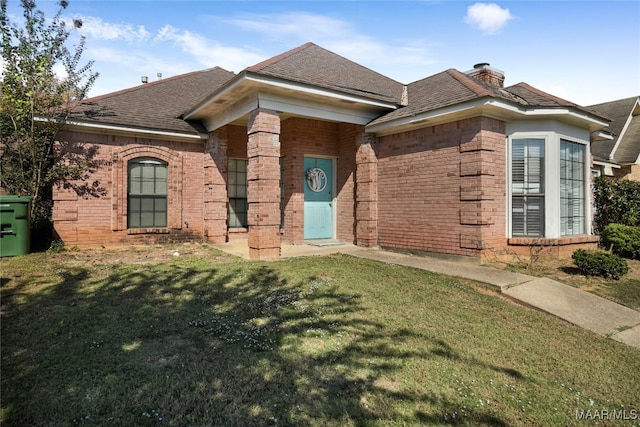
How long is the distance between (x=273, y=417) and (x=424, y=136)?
7989 millimetres

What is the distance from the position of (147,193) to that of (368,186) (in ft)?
21.8

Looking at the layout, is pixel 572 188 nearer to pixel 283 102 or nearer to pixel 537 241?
pixel 537 241

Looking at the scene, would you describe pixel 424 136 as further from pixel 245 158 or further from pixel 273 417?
pixel 273 417

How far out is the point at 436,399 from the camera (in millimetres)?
3061

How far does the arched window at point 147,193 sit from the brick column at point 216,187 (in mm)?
1272

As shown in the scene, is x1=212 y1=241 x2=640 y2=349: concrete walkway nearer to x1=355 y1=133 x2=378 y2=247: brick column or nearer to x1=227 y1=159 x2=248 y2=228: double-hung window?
x1=355 y1=133 x2=378 y2=247: brick column

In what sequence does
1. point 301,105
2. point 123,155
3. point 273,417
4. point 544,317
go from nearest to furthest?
point 273,417, point 544,317, point 301,105, point 123,155

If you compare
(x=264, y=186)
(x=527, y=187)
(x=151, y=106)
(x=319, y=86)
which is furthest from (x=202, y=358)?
(x=151, y=106)

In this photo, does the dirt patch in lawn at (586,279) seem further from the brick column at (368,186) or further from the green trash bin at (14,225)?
the green trash bin at (14,225)

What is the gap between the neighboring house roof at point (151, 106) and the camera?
394 inches

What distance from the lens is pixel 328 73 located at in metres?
10.5

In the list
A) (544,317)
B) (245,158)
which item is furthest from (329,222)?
(544,317)

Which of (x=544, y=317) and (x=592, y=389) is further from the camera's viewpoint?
(x=544, y=317)

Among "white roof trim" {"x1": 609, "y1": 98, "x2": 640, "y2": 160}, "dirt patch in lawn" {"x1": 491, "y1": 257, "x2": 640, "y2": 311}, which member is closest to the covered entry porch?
"dirt patch in lawn" {"x1": 491, "y1": 257, "x2": 640, "y2": 311}
